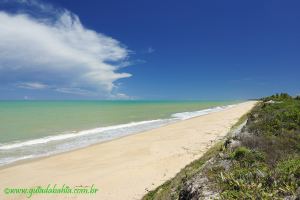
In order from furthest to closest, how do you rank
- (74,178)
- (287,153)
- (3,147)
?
(3,147) < (74,178) < (287,153)

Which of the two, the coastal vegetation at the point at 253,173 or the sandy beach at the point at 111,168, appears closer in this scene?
the coastal vegetation at the point at 253,173

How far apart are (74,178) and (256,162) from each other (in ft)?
25.1

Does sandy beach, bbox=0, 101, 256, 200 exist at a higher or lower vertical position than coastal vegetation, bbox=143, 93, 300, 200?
lower

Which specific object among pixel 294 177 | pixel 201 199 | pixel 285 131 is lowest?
pixel 201 199

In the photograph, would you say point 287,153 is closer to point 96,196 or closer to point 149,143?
point 96,196

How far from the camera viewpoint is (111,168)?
11.7 m

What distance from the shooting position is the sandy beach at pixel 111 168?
361 inches

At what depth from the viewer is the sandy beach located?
9172 millimetres

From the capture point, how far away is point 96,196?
860cm

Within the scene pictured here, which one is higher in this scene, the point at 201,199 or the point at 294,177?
the point at 294,177

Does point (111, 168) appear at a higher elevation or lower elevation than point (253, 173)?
lower

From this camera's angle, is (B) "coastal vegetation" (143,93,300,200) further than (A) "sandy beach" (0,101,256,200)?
No

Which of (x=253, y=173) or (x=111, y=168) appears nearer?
(x=253, y=173)

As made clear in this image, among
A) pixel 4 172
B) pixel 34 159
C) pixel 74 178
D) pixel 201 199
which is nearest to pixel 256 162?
pixel 201 199
